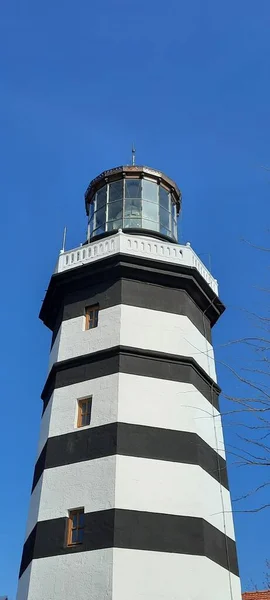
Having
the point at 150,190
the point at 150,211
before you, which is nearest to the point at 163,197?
the point at 150,190

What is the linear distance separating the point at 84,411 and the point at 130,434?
1.63 m

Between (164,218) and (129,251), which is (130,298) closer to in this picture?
(129,251)

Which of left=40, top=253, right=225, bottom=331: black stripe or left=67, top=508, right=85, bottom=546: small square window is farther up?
left=40, top=253, right=225, bottom=331: black stripe

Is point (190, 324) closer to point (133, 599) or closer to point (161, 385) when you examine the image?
point (161, 385)

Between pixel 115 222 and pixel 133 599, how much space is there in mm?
11323

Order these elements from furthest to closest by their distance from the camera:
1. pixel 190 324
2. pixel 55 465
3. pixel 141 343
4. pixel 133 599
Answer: pixel 190 324, pixel 141 343, pixel 55 465, pixel 133 599

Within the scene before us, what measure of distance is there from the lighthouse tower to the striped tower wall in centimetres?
3

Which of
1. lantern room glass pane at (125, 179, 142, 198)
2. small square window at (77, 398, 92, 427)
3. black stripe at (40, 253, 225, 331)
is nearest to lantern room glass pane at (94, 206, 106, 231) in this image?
lantern room glass pane at (125, 179, 142, 198)

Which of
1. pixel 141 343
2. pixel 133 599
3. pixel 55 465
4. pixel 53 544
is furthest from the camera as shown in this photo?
pixel 141 343

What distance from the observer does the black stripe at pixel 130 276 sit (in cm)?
1816

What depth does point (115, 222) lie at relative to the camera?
815 inches

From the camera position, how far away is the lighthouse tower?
14.3m

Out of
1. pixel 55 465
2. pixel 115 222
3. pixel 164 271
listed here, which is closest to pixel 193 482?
pixel 55 465

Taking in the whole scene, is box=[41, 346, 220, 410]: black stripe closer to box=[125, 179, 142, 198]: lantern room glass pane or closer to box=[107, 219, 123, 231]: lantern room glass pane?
box=[107, 219, 123, 231]: lantern room glass pane
